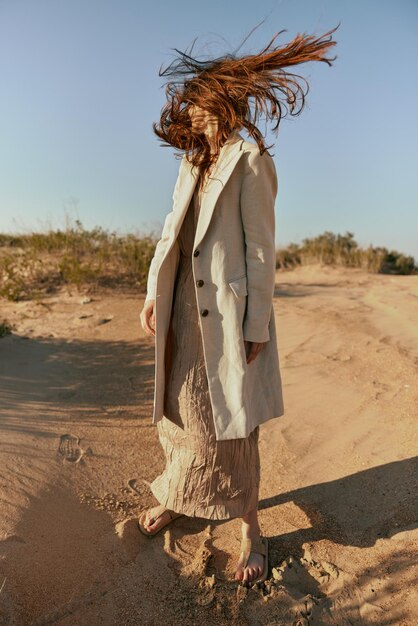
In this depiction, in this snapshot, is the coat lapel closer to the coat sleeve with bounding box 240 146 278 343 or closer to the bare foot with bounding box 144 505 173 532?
the coat sleeve with bounding box 240 146 278 343

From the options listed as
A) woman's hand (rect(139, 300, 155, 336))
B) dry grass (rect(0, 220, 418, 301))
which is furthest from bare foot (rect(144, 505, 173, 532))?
dry grass (rect(0, 220, 418, 301))

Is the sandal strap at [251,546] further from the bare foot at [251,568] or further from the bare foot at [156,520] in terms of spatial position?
the bare foot at [156,520]

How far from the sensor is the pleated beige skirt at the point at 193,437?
7.38 ft

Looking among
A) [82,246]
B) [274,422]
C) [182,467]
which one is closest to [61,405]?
[274,422]

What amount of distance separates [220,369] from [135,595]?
1.03 meters

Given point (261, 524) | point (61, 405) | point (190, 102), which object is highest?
point (190, 102)

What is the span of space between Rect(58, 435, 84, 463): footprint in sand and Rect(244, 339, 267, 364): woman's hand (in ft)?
5.09

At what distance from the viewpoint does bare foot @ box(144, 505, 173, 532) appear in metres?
2.54

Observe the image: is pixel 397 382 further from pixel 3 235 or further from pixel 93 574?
pixel 3 235

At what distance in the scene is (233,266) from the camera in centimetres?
211

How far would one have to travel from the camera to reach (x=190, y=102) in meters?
2.21

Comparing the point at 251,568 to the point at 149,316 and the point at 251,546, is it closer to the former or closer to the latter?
the point at 251,546

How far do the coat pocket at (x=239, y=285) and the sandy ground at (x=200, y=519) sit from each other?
4.13 ft

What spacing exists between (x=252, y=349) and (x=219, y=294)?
0.95 feet
